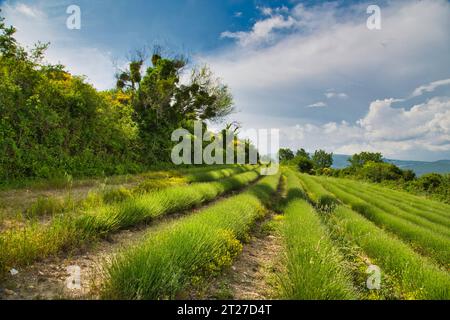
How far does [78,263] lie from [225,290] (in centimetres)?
189

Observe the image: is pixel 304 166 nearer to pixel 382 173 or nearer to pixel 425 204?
pixel 382 173

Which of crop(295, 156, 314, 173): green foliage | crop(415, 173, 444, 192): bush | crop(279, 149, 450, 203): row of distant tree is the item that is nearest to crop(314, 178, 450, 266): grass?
crop(279, 149, 450, 203): row of distant tree

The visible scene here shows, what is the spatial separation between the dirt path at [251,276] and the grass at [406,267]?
1.63m

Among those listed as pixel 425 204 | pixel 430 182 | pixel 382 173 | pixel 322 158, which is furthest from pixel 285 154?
pixel 425 204

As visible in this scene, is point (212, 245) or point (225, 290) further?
point (212, 245)

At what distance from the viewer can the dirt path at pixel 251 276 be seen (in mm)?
3162

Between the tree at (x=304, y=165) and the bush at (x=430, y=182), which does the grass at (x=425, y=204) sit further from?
the tree at (x=304, y=165)

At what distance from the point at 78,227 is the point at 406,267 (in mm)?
4574

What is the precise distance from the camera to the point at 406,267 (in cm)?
363

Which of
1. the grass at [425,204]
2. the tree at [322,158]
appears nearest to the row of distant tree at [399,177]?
the grass at [425,204]

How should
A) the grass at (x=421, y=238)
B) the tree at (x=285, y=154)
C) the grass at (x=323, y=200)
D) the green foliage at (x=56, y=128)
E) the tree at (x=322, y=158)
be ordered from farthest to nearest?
the tree at (x=322, y=158), the tree at (x=285, y=154), the grass at (x=323, y=200), the green foliage at (x=56, y=128), the grass at (x=421, y=238)
